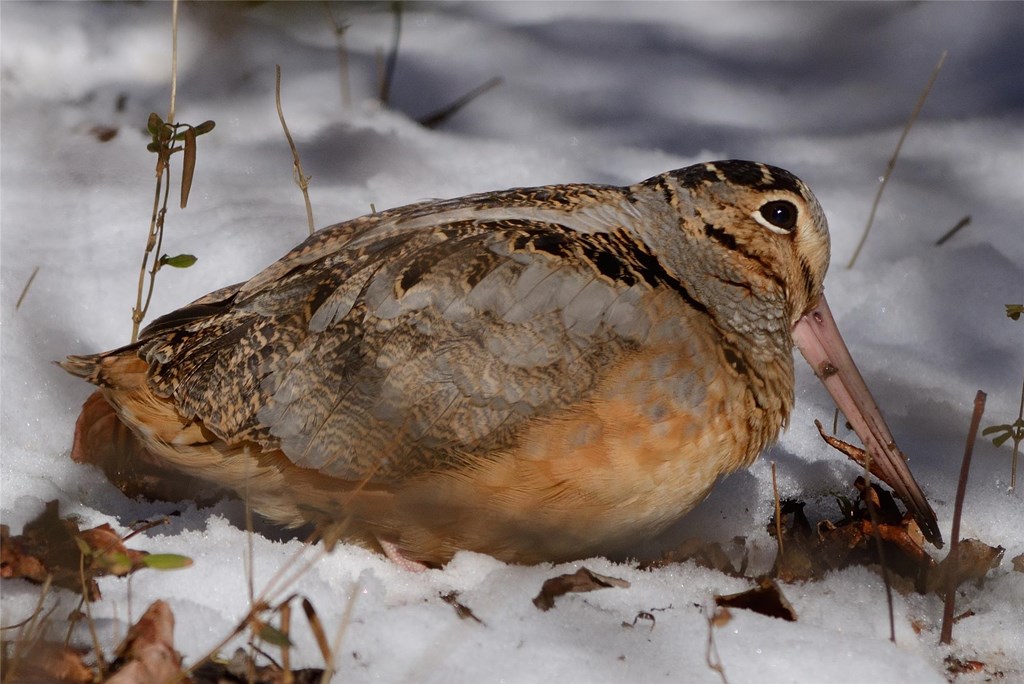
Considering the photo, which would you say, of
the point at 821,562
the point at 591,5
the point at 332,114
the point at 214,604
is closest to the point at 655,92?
the point at 591,5

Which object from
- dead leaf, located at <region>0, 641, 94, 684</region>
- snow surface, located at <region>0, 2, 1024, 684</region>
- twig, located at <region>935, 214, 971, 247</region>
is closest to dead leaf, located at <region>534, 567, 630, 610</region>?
snow surface, located at <region>0, 2, 1024, 684</region>

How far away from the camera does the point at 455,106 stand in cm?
492

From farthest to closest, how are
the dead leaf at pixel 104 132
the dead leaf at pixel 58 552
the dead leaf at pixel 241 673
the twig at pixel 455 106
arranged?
the twig at pixel 455 106
the dead leaf at pixel 104 132
the dead leaf at pixel 58 552
the dead leaf at pixel 241 673

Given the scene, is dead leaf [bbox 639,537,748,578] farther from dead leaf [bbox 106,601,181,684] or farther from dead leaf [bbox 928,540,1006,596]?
dead leaf [bbox 106,601,181,684]

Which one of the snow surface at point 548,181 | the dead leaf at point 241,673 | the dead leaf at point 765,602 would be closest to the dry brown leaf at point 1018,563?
the snow surface at point 548,181

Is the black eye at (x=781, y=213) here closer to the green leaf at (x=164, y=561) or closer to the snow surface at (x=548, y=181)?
the snow surface at (x=548, y=181)

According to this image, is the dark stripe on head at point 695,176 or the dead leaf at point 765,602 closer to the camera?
the dead leaf at point 765,602

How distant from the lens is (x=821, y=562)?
8.51 feet

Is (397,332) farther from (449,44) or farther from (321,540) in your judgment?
(449,44)

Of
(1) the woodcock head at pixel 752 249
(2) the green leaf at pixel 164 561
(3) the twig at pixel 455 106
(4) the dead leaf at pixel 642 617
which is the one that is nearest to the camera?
(2) the green leaf at pixel 164 561

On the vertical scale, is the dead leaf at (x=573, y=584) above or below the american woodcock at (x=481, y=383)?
below

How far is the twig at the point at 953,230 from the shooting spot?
4141mm

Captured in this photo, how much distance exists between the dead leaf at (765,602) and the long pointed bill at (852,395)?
0.51m

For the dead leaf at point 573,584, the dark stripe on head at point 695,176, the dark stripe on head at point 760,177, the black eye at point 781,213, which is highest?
the dark stripe on head at point 760,177
